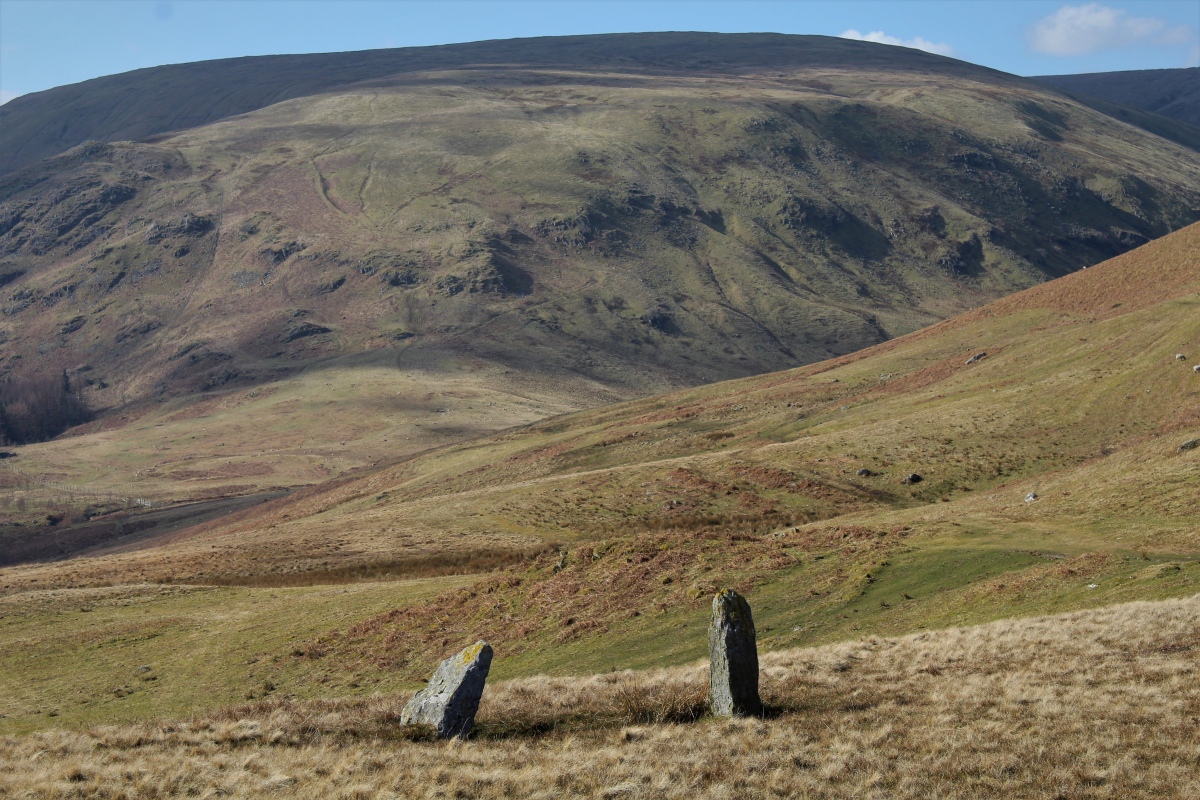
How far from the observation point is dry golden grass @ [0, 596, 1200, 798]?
14781 millimetres

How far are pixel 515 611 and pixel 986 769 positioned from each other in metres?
21.1

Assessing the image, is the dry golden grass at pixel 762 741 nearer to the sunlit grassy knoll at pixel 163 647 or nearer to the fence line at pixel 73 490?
the sunlit grassy knoll at pixel 163 647

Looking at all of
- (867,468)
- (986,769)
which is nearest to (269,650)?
(986,769)

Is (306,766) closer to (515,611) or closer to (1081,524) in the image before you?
(515,611)

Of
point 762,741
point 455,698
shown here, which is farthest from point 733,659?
point 455,698

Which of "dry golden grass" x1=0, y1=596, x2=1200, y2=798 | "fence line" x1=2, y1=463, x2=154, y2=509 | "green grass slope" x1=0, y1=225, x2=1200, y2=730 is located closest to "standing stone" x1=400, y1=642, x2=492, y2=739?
"dry golden grass" x1=0, y1=596, x2=1200, y2=798

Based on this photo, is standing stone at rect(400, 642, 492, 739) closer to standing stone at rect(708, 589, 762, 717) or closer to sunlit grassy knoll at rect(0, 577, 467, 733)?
standing stone at rect(708, 589, 762, 717)

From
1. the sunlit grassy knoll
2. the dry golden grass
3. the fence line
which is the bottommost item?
the fence line

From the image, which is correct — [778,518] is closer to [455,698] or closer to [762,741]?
[455,698]

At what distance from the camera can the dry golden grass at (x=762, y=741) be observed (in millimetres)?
14781

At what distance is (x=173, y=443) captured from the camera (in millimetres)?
172875

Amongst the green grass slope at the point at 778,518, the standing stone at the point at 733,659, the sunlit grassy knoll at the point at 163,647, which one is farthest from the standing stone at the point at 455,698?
the sunlit grassy knoll at the point at 163,647

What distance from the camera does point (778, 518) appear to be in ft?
175

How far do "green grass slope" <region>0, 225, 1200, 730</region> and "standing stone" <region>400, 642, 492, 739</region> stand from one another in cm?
844
